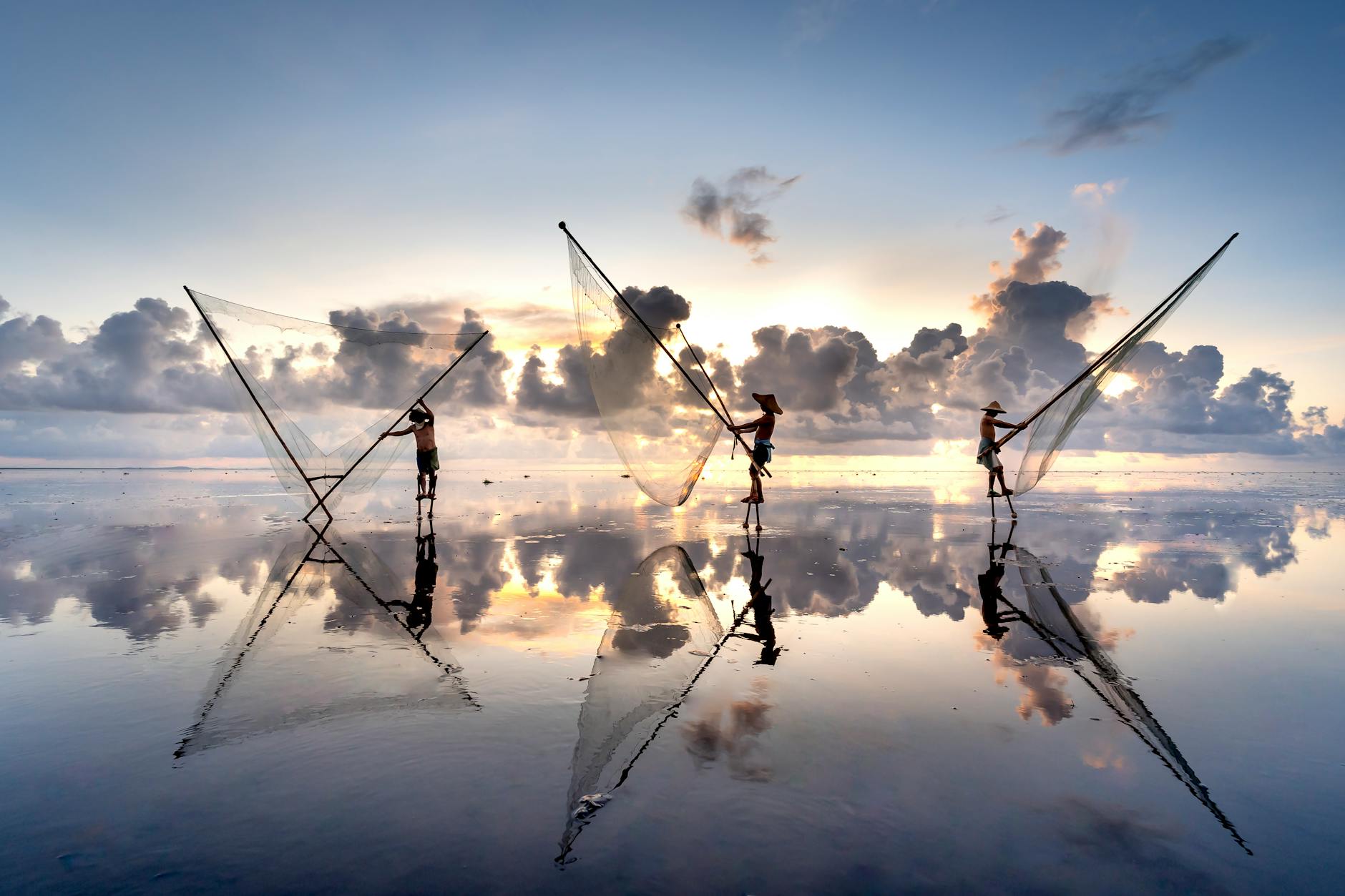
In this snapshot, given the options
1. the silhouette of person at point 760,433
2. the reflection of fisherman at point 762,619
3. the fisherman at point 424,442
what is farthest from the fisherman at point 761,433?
the fisherman at point 424,442

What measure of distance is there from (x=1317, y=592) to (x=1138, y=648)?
626 cm

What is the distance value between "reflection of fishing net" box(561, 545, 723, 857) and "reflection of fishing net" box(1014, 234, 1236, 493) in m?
9.24

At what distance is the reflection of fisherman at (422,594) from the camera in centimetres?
853

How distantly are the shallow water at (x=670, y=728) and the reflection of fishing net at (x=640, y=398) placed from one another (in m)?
3.06

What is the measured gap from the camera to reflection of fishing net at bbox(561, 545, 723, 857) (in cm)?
441

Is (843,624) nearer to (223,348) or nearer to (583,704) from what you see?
(583,704)

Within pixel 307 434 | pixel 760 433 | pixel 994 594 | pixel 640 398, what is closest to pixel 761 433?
pixel 760 433

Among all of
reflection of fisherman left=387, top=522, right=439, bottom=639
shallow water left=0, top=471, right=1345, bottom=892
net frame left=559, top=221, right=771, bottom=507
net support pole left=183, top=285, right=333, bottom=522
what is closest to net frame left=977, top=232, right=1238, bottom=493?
shallow water left=0, top=471, right=1345, bottom=892

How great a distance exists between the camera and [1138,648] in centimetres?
743

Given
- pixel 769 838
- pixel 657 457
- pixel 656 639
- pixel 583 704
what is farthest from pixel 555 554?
pixel 769 838

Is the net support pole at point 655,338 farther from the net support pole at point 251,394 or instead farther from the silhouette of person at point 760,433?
the net support pole at point 251,394

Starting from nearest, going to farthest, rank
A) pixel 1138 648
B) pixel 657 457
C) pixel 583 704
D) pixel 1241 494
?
pixel 583 704
pixel 1138 648
pixel 657 457
pixel 1241 494

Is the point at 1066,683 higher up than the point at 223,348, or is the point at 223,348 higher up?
the point at 223,348

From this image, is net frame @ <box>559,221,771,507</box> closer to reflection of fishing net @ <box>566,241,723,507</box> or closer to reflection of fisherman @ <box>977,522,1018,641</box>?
reflection of fishing net @ <box>566,241,723,507</box>
